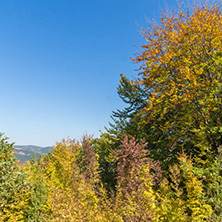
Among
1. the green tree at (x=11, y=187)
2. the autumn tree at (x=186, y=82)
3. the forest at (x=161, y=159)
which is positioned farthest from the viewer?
the autumn tree at (x=186, y=82)

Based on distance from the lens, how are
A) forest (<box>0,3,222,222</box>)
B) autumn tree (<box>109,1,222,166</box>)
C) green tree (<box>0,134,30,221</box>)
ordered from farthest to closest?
autumn tree (<box>109,1,222,166</box>) → green tree (<box>0,134,30,221</box>) → forest (<box>0,3,222,222</box>)

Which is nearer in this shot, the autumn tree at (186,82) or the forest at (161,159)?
the forest at (161,159)

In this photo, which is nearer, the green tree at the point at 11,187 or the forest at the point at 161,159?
the forest at the point at 161,159

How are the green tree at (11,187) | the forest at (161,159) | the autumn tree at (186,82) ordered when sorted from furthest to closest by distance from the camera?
1. the autumn tree at (186,82)
2. the green tree at (11,187)
3. the forest at (161,159)

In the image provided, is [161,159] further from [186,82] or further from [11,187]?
[11,187]

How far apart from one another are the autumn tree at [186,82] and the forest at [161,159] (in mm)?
50

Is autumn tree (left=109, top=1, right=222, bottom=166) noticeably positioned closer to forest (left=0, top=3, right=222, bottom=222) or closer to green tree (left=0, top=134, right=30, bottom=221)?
forest (left=0, top=3, right=222, bottom=222)

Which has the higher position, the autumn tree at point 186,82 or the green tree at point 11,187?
the autumn tree at point 186,82

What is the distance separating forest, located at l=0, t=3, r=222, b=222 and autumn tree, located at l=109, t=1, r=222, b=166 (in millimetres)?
50

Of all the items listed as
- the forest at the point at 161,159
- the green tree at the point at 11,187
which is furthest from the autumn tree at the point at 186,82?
the green tree at the point at 11,187

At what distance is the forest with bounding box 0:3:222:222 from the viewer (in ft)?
17.0

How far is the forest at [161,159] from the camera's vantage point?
5.17 meters

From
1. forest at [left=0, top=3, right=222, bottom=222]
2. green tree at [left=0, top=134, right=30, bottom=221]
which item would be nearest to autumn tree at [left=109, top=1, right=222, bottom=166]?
forest at [left=0, top=3, right=222, bottom=222]

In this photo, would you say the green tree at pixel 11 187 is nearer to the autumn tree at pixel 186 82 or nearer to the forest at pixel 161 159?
the forest at pixel 161 159
